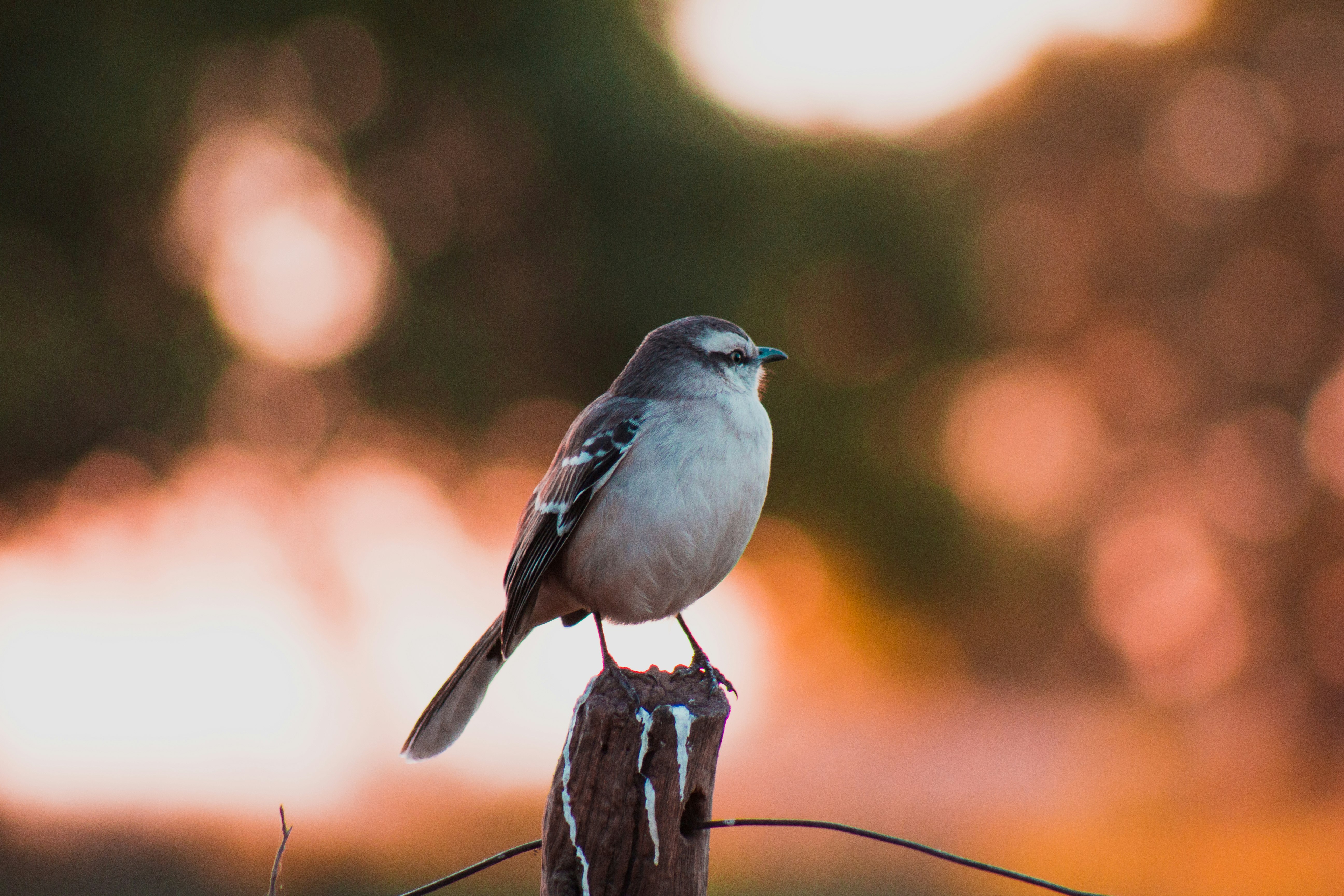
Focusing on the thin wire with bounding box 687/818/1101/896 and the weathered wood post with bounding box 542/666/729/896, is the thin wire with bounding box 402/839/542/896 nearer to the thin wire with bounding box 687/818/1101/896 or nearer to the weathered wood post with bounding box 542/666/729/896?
the weathered wood post with bounding box 542/666/729/896

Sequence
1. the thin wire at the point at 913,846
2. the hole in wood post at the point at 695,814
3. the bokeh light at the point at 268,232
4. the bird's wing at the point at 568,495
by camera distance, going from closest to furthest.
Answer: the thin wire at the point at 913,846 < the hole in wood post at the point at 695,814 < the bird's wing at the point at 568,495 < the bokeh light at the point at 268,232

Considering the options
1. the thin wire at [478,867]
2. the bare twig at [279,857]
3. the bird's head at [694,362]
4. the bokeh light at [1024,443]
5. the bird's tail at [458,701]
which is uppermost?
the bokeh light at [1024,443]

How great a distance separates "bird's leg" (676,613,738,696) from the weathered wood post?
45 centimetres

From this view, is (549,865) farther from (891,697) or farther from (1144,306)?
(891,697)

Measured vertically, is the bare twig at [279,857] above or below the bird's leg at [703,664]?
below

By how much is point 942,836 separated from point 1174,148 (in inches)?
390

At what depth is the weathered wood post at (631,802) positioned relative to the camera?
9.32 feet

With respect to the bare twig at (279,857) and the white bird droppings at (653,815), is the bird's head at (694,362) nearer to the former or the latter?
the white bird droppings at (653,815)

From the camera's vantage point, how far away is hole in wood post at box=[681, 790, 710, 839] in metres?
2.93

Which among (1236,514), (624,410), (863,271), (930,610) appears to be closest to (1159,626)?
(1236,514)

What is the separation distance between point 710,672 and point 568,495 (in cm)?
91

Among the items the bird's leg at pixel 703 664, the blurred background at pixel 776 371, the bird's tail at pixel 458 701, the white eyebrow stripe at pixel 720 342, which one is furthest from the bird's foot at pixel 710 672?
the blurred background at pixel 776 371

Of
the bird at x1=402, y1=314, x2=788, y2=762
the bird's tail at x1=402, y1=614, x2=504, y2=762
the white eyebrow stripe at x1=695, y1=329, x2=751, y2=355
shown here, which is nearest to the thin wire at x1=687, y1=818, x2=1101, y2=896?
the bird at x1=402, y1=314, x2=788, y2=762

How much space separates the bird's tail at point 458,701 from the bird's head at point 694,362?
1108mm
